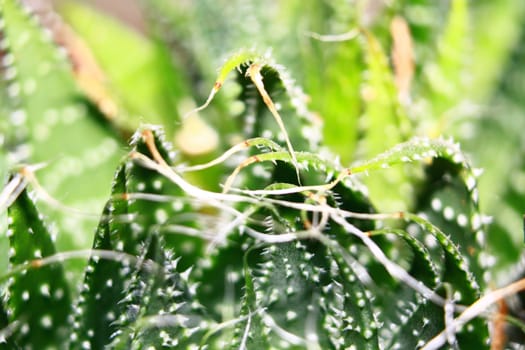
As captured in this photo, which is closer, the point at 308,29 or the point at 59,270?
the point at 59,270

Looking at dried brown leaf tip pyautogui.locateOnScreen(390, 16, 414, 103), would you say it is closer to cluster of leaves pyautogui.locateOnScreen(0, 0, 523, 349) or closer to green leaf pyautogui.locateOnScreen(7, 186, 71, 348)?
cluster of leaves pyautogui.locateOnScreen(0, 0, 523, 349)

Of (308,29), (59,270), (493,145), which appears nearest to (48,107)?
(59,270)

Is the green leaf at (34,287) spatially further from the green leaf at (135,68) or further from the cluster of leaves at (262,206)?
the green leaf at (135,68)

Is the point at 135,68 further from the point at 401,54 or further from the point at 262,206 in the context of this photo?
the point at 262,206

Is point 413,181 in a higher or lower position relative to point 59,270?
higher

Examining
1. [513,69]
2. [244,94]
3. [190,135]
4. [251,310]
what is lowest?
[251,310]

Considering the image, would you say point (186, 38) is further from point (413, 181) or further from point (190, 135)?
point (413, 181)

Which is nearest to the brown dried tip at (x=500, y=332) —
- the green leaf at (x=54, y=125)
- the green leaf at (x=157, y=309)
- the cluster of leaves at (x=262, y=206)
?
the cluster of leaves at (x=262, y=206)

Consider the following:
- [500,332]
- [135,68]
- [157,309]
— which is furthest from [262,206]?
[135,68]
